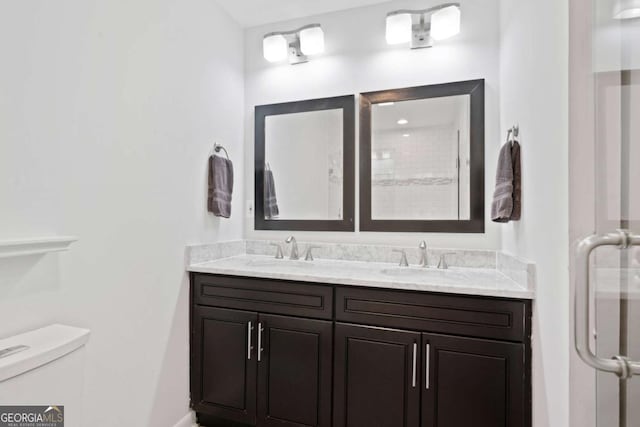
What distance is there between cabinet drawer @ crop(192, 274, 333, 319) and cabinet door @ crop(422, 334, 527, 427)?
1.68 feet

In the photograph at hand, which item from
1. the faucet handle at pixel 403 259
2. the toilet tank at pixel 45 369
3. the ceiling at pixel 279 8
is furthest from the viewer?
the ceiling at pixel 279 8

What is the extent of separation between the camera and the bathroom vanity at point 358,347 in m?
1.30

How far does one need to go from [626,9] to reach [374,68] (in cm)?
150

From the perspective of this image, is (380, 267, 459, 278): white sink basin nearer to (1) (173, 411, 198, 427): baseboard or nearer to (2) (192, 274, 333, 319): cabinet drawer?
(2) (192, 274, 333, 319): cabinet drawer

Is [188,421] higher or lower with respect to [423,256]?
lower

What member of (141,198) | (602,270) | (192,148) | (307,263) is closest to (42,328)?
(141,198)

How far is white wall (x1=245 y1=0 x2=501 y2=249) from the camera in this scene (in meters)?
1.81

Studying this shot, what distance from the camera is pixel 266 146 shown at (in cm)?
230

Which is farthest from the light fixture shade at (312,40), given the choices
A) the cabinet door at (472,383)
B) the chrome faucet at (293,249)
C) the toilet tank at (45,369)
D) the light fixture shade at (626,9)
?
the toilet tank at (45,369)

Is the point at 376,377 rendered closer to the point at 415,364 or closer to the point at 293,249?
the point at 415,364

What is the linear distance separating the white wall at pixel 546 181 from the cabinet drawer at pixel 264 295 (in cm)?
87

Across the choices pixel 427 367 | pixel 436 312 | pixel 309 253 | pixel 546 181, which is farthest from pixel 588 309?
pixel 309 253

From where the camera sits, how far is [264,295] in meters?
1.65

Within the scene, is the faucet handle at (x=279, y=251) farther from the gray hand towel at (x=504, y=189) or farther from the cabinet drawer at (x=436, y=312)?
the gray hand towel at (x=504, y=189)
